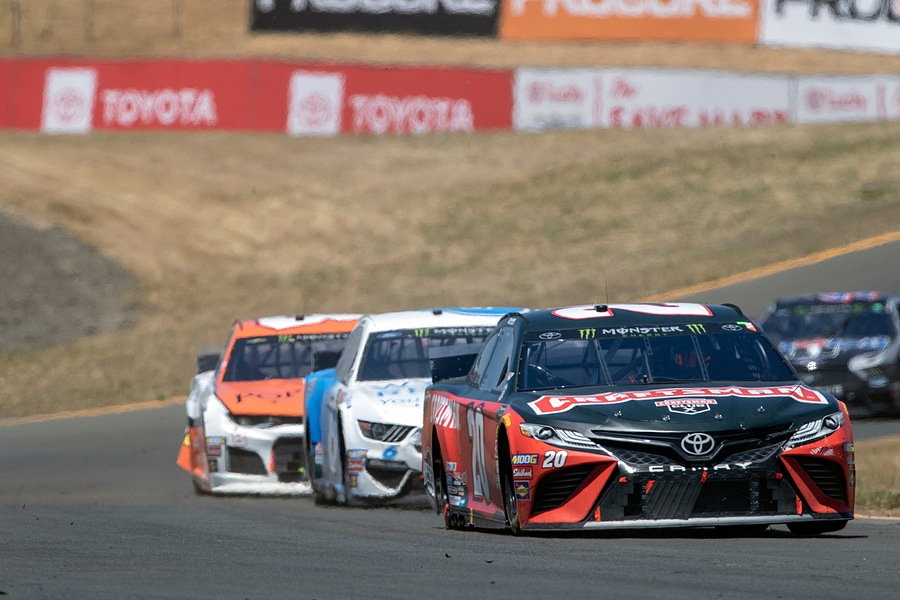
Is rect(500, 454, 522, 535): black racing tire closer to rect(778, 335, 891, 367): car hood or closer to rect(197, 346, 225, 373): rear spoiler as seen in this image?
rect(197, 346, 225, 373): rear spoiler

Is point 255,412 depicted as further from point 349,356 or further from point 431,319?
point 431,319

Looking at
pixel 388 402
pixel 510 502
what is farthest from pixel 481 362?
pixel 388 402

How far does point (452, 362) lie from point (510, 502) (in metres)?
2.02

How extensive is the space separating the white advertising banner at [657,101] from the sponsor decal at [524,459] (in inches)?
1355

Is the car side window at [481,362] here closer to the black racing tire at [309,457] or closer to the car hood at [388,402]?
the car hood at [388,402]

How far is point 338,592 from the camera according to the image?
6.72 m

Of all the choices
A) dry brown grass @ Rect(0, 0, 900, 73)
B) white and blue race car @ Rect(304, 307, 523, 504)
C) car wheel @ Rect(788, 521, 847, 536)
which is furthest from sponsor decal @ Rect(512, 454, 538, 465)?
dry brown grass @ Rect(0, 0, 900, 73)

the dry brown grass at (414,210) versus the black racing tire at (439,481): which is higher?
the black racing tire at (439,481)

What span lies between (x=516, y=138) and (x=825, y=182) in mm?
8594

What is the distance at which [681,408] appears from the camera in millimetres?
8297

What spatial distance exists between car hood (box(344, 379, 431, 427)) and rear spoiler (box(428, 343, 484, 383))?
122 centimetres

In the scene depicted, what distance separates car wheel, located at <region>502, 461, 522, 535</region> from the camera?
8.53 m

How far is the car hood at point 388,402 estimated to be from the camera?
11.9m

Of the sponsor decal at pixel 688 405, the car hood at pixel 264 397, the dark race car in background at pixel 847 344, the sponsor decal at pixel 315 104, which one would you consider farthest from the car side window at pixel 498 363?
the sponsor decal at pixel 315 104
